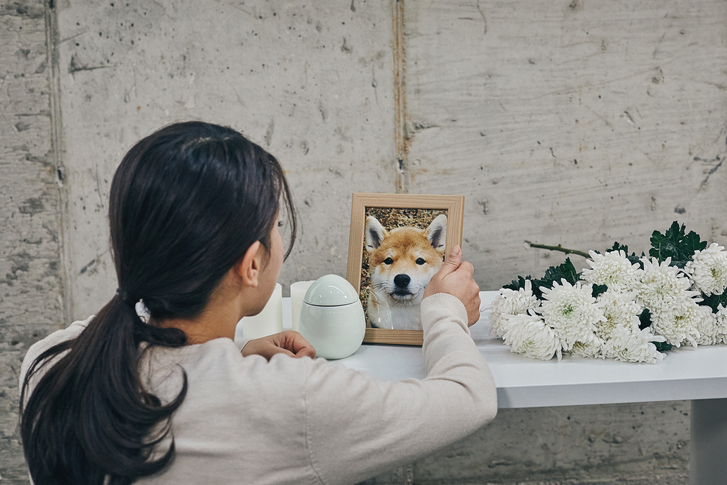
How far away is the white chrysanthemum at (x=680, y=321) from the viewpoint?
857 mm

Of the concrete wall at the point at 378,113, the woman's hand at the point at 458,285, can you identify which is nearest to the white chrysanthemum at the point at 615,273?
the woman's hand at the point at 458,285

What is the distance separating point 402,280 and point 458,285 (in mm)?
151

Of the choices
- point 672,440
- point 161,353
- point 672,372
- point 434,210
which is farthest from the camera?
point 672,440

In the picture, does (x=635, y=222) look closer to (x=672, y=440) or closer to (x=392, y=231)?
(x=672, y=440)

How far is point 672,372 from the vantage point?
78 cm

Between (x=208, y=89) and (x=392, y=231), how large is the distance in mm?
795

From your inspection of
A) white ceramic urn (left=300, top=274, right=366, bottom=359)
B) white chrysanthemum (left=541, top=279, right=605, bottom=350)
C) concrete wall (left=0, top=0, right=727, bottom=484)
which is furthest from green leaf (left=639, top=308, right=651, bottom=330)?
concrete wall (left=0, top=0, right=727, bottom=484)

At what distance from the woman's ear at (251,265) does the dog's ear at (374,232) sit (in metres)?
0.40

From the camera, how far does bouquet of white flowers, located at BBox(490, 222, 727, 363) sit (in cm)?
84

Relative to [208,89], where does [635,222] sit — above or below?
below

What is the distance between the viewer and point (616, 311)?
0.85 meters

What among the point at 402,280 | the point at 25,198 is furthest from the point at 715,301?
the point at 25,198

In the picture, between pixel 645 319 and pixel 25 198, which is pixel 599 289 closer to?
pixel 645 319

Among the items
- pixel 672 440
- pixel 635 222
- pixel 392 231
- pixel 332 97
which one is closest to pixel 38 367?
pixel 392 231
